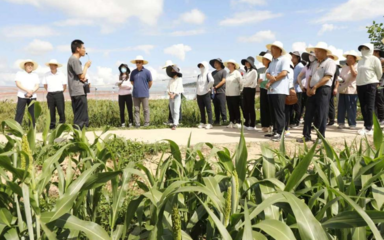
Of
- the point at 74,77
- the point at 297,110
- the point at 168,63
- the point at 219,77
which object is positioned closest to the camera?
the point at 74,77

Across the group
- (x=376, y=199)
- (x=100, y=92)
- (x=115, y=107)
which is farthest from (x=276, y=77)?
(x=100, y=92)

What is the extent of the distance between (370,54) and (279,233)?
6.75m

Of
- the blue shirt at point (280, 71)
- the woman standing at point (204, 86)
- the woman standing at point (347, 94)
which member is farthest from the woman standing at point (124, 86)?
the woman standing at point (347, 94)

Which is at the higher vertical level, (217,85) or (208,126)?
(217,85)

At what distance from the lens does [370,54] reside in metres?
6.87

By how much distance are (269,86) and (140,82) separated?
148 inches

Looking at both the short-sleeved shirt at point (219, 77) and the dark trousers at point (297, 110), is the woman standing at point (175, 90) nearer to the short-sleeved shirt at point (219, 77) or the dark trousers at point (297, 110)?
the short-sleeved shirt at point (219, 77)

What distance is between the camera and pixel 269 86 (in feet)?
20.4

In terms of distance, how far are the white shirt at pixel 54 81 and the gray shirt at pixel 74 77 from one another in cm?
168

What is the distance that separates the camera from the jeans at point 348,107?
803 cm

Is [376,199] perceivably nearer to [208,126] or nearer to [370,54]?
[370,54]

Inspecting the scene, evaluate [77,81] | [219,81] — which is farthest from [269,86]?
[77,81]

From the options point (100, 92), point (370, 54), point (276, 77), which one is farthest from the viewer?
point (100, 92)

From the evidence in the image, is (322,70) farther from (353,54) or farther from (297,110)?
(297,110)
